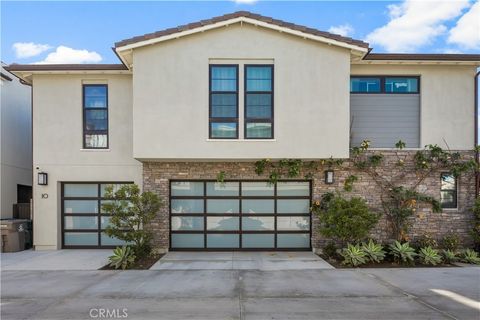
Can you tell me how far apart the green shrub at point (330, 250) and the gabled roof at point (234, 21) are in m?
5.68

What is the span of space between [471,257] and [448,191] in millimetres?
2122

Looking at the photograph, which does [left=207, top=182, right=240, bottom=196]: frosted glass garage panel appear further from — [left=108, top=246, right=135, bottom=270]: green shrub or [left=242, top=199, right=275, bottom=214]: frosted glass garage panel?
[left=108, top=246, right=135, bottom=270]: green shrub

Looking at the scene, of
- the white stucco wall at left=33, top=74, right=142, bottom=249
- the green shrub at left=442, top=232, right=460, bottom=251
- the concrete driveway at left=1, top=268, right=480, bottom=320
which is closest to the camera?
the concrete driveway at left=1, top=268, right=480, bottom=320

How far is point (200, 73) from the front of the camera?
30.6 feet

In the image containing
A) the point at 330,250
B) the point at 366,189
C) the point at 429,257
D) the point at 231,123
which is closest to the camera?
the point at 429,257

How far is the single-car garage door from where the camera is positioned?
10508 mm

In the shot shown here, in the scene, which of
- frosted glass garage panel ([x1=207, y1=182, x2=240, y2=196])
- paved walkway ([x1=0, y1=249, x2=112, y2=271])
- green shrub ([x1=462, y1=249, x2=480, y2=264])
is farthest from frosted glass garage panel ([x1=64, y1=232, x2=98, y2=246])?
green shrub ([x1=462, y1=249, x2=480, y2=264])

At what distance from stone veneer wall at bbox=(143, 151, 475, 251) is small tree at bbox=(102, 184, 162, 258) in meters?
0.90

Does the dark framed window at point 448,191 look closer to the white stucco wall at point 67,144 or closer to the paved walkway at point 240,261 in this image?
the paved walkway at point 240,261

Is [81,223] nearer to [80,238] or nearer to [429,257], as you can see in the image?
[80,238]

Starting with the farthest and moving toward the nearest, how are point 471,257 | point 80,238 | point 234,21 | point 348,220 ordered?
point 80,238 → point 234,21 → point 471,257 → point 348,220

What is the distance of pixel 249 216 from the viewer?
10547 millimetres

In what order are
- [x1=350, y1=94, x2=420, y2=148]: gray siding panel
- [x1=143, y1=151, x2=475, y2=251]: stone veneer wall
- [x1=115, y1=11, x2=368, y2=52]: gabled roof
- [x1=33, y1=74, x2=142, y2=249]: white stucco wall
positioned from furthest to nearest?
1. [x1=33, y1=74, x2=142, y2=249]: white stucco wall
2. [x1=350, y1=94, x2=420, y2=148]: gray siding panel
3. [x1=143, y1=151, x2=475, y2=251]: stone veneer wall
4. [x1=115, y1=11, x2=368, y2=52]: gabled roof

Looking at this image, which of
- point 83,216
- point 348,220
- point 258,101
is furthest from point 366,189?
point 83,216
